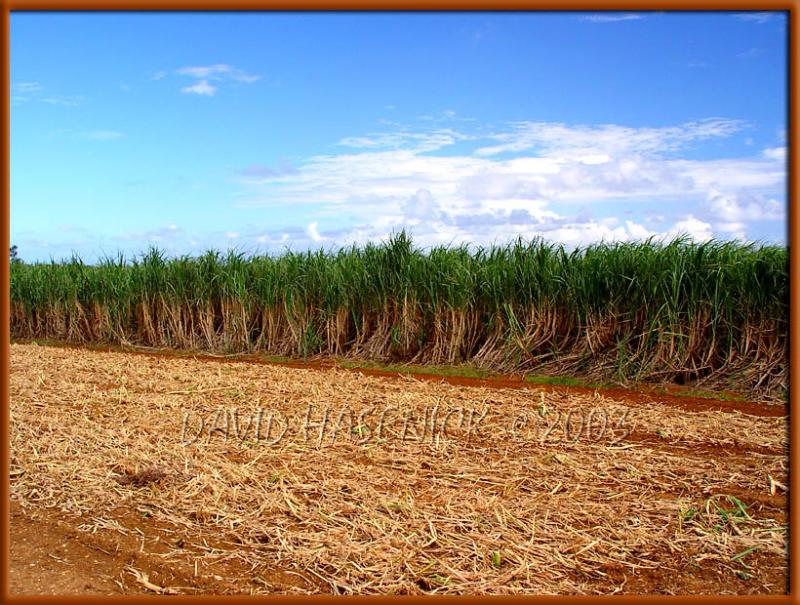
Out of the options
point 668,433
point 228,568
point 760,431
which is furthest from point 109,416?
point 760,431

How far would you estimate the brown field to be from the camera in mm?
3277

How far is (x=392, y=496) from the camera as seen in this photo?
13.2 feet

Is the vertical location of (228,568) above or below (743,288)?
below

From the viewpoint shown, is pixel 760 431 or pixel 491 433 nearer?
pixel 491 433

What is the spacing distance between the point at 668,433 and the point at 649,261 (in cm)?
358

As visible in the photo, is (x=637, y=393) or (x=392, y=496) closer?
(x=392, y=496)

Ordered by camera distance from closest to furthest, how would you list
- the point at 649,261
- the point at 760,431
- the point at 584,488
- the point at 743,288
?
the point at 584,488
the point at 760,431
the point at 743,288
the point at 649,261

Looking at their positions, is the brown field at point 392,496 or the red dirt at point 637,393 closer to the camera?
the brown field at point 392,496

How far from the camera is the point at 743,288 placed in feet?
27.0

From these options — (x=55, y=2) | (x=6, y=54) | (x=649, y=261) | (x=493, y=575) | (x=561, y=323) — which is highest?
(x=55, y=2)

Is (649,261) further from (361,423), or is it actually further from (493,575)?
(493,575)

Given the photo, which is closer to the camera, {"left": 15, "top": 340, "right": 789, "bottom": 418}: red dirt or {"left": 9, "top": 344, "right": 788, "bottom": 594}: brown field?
{"left": 9, "top": 344, "right": 788, "bottom": 594}: brown field

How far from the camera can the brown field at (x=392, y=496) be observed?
328 cm

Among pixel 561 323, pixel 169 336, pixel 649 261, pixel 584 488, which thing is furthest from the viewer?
pixel 169 336
